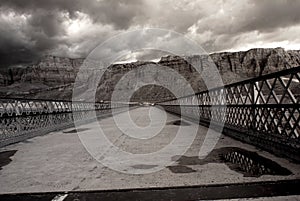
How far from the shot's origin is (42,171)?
607 cm

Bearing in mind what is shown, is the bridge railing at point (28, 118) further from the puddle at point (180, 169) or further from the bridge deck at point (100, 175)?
the puddle at point (180, 169)

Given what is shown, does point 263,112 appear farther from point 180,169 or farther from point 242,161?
point 180,169

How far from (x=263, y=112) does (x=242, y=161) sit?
2.32 m

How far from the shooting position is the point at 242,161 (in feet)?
20.4

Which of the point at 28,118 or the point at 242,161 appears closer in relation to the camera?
the point at 242,161

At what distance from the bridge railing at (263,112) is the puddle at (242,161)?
2.00 ft

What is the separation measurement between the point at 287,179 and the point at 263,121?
3.62m

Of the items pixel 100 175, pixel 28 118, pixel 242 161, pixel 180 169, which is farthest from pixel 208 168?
pixel 28 118

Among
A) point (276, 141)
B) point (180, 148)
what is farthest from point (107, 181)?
point (276, 141)

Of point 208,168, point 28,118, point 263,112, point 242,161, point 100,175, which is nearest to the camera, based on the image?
point 100,175

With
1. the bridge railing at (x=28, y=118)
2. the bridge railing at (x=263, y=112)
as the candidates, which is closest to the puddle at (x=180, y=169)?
the bridge railing at (x=263, y=112)

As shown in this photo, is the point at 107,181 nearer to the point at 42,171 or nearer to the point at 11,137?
the point at 42,171

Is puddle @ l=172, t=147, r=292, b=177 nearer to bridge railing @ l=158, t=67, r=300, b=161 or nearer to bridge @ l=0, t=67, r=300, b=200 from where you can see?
bridge @ l=0, t=67, r=300, b=200

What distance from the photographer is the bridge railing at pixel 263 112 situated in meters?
6.21
